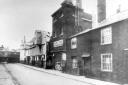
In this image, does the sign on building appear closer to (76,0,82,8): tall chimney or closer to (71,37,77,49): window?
(71,37,77,49): window

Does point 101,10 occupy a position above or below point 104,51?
above

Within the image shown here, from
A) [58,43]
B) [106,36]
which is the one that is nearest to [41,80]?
[106,36]

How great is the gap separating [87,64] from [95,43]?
2.99 m

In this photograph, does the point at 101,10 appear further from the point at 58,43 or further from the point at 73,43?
the point at 58,43

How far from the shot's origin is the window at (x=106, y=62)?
15336 mm

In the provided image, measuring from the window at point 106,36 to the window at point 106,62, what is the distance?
134cm

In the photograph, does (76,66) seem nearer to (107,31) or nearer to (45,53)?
(107,31)

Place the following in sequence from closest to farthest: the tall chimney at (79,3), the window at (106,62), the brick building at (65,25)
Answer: the window at (106,62), the brick building at (65,25), the tall chimney at (79,3)

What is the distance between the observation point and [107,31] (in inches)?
628

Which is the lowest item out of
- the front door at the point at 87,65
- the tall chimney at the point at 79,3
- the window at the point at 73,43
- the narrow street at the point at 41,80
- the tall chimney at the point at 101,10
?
the narrow street at the point at 41,80

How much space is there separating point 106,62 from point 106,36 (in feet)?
8.75

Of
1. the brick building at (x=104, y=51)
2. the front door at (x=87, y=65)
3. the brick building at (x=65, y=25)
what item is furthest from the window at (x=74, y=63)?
the brick building at (x=65, y=25)

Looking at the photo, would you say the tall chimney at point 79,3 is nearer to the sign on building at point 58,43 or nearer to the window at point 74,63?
the sign on building at point 58,43

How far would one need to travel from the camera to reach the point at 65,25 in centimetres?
2795
